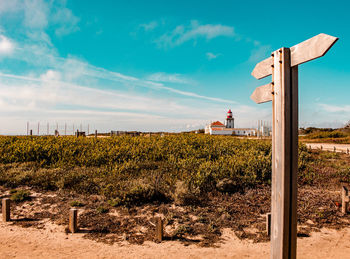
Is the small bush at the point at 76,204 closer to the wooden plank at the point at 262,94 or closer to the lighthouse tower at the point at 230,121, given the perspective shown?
the wooden plank at the point at 262,94

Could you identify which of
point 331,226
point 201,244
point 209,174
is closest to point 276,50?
point 201,244

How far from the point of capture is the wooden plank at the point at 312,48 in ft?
6.82

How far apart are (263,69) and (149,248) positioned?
170 inches

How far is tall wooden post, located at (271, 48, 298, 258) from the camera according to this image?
8.26 ft

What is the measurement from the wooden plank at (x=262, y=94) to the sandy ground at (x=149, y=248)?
3423 mm

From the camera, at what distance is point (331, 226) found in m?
5.67

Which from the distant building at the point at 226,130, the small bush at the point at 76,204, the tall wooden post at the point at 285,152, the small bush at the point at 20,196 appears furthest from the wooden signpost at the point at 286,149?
the distant building at the point at 226,130

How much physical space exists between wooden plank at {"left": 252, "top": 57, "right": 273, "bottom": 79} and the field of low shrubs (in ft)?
16.2

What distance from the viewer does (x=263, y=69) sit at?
2.95m

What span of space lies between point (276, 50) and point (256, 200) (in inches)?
237

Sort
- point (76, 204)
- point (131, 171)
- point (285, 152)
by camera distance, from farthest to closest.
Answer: point (131, 171) < point (76, 204) < point (285, 152)

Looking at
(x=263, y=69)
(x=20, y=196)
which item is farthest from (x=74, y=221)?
(x=263, y=69)

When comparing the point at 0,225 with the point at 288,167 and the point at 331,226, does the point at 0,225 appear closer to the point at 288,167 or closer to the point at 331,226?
the point at 288,167

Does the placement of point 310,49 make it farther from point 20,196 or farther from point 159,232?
point 20,196
